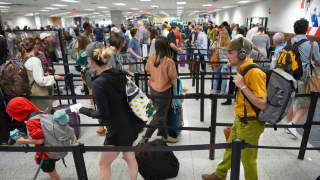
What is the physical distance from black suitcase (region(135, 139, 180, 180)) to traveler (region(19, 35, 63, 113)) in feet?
5.48

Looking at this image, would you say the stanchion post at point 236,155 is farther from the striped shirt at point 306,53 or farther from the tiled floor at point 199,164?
the striped shirt at point 306,53

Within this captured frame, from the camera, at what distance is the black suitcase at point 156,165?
243 centimetres

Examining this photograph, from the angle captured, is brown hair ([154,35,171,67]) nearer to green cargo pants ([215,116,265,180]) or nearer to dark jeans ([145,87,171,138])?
dark jeans ([145,87,171,138])

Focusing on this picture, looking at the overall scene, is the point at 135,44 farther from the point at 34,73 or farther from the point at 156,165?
the point at 156,165

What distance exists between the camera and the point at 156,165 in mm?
2422

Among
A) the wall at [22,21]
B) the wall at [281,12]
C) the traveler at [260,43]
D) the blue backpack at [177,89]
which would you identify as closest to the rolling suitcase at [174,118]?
the blue backpack at [177,89]

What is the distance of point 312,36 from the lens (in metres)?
8.58

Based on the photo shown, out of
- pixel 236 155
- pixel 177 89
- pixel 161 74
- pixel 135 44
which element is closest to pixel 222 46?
pixel 135 44

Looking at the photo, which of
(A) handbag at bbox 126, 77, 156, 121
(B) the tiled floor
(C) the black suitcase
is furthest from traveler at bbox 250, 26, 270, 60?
(A) handbag at bbox 126, 77, 156, 121

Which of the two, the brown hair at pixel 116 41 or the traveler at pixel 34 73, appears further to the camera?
the brown hair at pixel 116 41

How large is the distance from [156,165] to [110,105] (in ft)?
3.32

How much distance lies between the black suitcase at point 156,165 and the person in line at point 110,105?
43 centimetres

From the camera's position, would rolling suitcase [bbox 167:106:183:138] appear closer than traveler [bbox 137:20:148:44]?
Yes

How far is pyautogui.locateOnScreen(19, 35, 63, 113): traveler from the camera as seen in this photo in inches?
115
